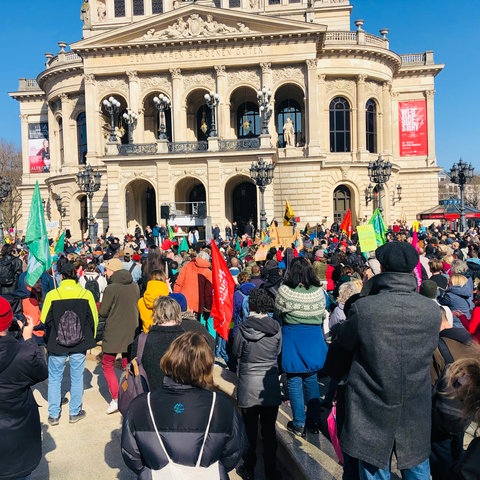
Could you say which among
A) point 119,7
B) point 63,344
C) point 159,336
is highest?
point 119,7

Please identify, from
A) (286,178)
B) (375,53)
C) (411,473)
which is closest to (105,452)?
(411,473)

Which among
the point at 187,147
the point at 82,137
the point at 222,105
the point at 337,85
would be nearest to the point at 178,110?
the point at 222,105

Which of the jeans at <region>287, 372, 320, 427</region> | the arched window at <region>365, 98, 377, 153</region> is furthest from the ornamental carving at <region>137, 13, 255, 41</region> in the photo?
the jeans at <region>287, 372, 320, 427</region>

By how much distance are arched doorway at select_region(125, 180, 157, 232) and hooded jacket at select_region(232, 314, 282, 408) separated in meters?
32.3

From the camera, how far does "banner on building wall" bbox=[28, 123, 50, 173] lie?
157 feet

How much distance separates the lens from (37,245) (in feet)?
29.6

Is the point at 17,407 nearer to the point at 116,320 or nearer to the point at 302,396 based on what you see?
the point at 302,396

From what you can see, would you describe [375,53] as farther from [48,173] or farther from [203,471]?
[203,471]

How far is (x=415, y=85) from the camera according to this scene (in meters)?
45.3

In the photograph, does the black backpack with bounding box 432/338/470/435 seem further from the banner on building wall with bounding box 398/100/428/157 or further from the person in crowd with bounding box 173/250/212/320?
the banner on building wall with bounding box 398/100/428/157

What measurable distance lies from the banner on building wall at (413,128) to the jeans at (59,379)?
143 feet

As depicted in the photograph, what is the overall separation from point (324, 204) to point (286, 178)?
4.57m

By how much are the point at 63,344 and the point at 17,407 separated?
269 cm

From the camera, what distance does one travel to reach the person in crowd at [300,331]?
5590 mm
